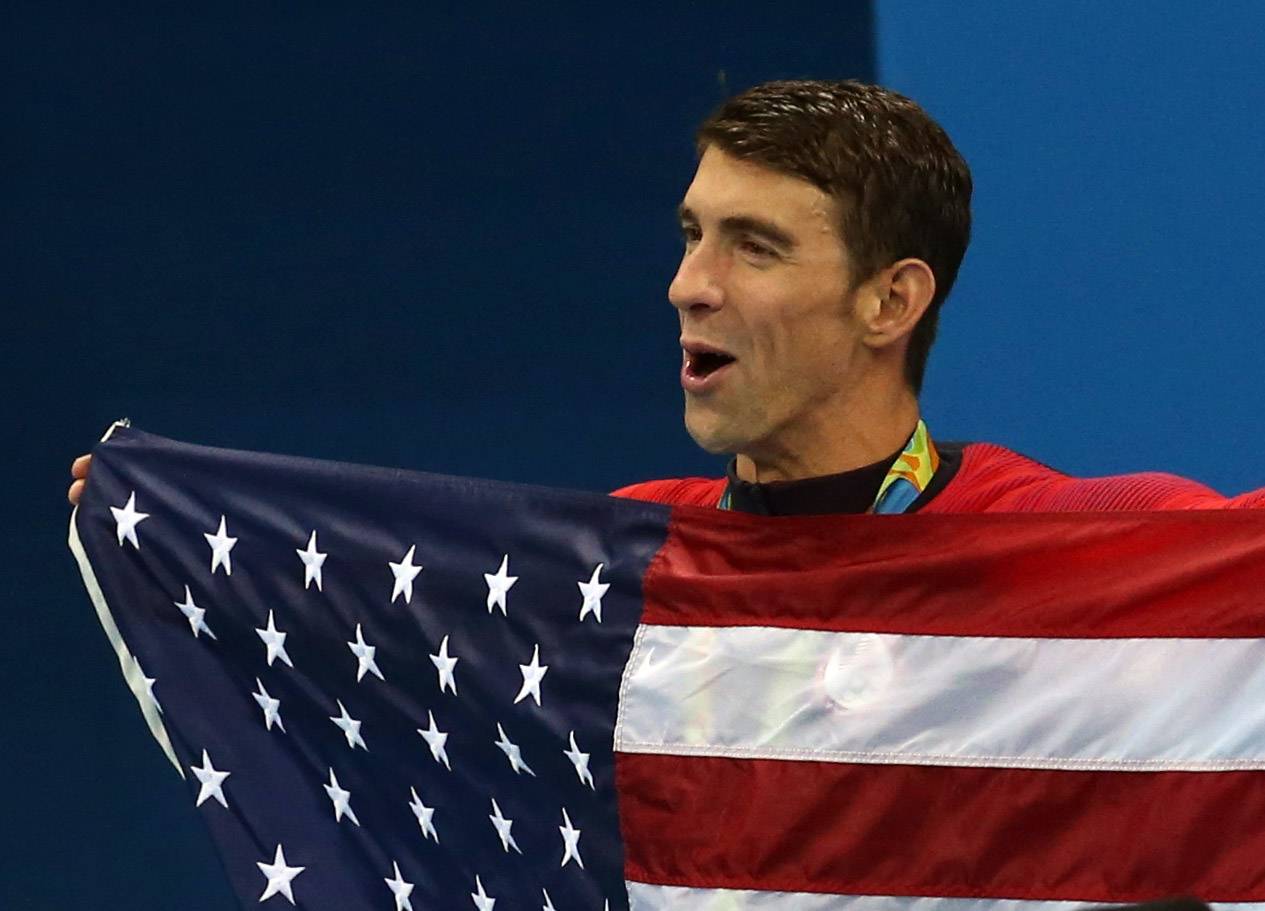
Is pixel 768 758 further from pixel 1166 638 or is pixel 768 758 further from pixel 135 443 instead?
pixel 135 443

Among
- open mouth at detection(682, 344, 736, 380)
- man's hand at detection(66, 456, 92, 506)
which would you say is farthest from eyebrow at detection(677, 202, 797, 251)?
man's hand at detection(66, 456, 92, 506)

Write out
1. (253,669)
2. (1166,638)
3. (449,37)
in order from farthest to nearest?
(449,37) < (253,669) < (1166,638)

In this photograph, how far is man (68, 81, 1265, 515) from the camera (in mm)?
1662

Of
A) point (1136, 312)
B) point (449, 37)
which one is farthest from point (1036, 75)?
point (449, 37)

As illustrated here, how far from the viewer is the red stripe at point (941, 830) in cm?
145

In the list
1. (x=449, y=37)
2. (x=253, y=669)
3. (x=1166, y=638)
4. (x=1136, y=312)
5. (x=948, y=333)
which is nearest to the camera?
(x=1166, y=638)

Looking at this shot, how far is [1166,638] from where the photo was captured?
150cm

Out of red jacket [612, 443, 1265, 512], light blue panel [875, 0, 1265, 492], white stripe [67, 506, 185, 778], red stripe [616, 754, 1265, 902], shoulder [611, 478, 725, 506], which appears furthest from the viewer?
light blue panel [875, 0, 1265, 492]

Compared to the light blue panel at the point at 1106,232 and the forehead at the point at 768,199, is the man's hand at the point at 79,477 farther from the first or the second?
the light blue panel at the point at 1106,232

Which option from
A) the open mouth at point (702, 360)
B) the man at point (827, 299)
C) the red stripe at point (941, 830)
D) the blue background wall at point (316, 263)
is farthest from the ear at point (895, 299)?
the blue background wall at point (316, 263)

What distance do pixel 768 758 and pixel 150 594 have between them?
0.69 m

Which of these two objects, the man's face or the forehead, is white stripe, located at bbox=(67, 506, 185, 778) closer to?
the man's face

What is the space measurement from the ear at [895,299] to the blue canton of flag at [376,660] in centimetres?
27

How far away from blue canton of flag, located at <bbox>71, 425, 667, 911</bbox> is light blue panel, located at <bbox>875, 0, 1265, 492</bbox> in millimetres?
1109
